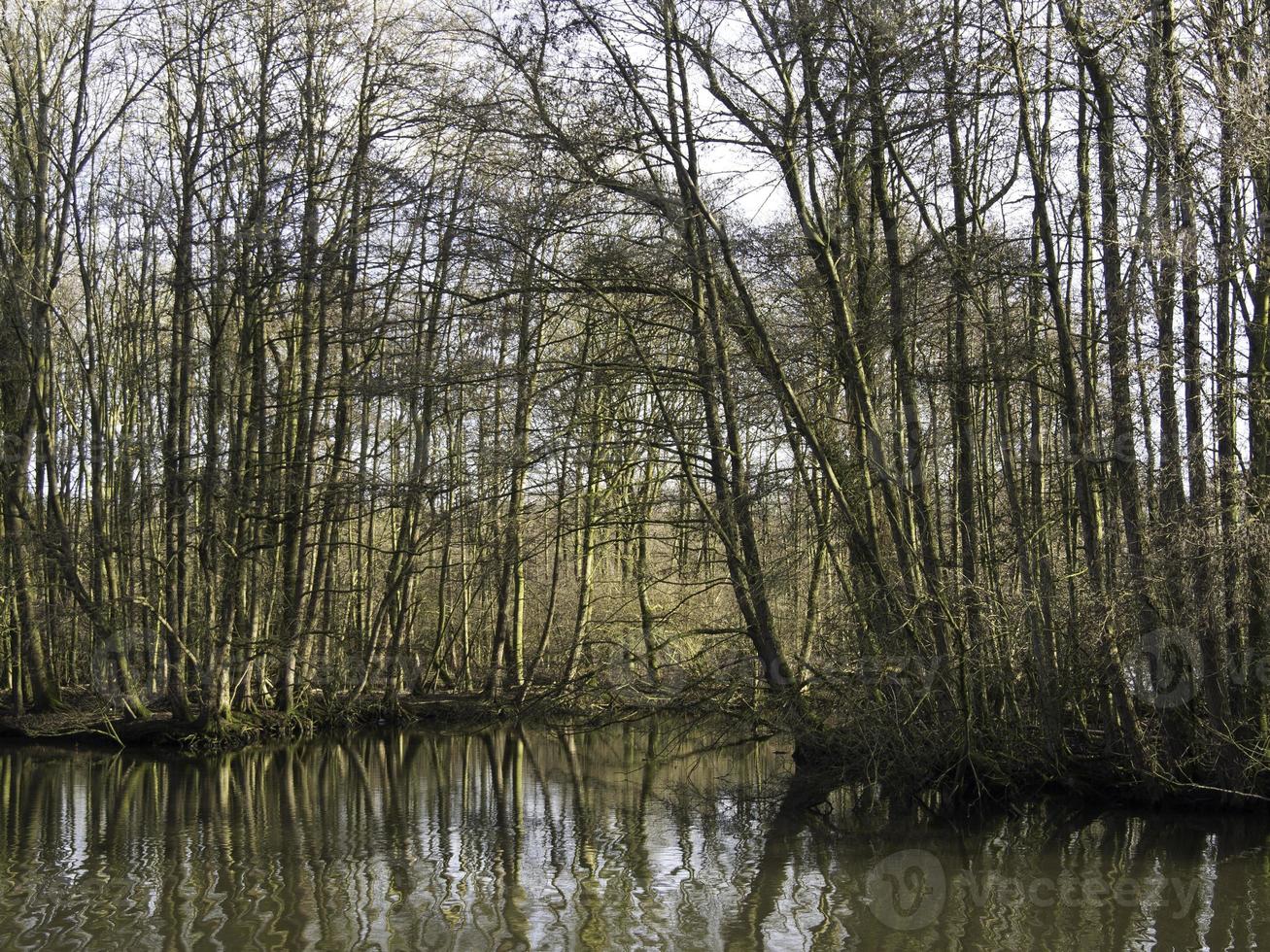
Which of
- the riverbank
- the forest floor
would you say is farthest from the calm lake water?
the forest floor

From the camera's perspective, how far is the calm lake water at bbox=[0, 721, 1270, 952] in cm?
705

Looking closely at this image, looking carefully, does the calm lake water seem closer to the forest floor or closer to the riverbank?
the riverbank

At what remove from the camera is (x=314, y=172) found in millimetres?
16719

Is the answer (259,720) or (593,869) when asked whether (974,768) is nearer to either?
(593,869)

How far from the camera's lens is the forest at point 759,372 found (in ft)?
32.0

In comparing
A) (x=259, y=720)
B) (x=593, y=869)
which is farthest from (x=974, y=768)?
(x=259, y=720)

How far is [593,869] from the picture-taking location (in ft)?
28.7

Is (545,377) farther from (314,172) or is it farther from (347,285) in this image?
(314,172)

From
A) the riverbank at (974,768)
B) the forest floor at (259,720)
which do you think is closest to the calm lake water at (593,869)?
the riverbank at (974,768)

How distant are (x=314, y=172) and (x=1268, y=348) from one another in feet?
39.5

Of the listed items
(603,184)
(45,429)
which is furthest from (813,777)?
(45,429)

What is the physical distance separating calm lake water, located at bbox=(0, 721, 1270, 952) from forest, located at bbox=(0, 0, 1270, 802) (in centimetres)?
116

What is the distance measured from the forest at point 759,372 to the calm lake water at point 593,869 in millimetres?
1159

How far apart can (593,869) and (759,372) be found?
572cm
